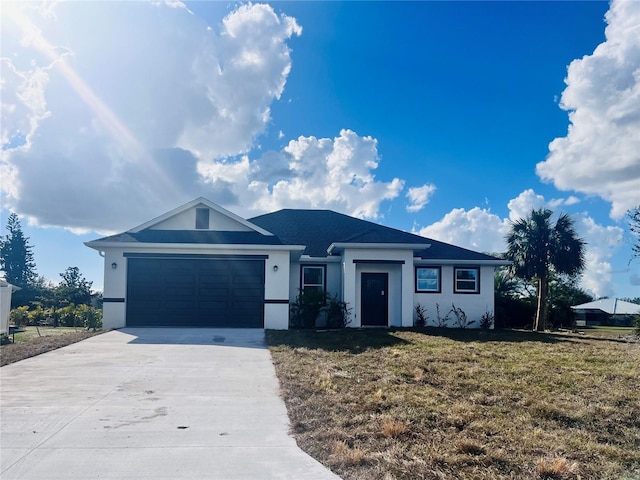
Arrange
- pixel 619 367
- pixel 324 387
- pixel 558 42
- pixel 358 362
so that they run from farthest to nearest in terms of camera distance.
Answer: pixel 558 42 → pixel 358 362 → pixel 619 367 → pixel 324 387

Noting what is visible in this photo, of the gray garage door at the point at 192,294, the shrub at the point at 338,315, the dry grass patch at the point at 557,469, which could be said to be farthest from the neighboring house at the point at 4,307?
the dry grass patch at the point at 557,469

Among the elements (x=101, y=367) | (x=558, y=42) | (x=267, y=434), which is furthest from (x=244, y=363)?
(x=558, y=42)

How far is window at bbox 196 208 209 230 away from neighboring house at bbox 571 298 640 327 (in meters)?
31.8

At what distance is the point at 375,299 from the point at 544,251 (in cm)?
772

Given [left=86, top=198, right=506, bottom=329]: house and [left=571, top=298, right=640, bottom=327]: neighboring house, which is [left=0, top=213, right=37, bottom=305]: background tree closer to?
[left=86, top=198, right=506, bottom=329]: house

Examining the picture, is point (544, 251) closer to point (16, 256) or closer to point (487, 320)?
point (487, 320)

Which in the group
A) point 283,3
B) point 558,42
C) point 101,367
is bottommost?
point 101,367

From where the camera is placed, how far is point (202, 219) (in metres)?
16.0

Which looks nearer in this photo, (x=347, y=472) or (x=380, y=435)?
(x=347, y=472)

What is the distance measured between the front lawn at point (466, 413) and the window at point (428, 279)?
7.85 meters

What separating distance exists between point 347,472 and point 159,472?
1.67m

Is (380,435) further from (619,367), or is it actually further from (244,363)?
(619,367)

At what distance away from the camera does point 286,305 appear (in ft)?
49.5

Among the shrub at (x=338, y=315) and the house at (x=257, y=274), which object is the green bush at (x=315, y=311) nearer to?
the shrub at (x=338, y=315)
